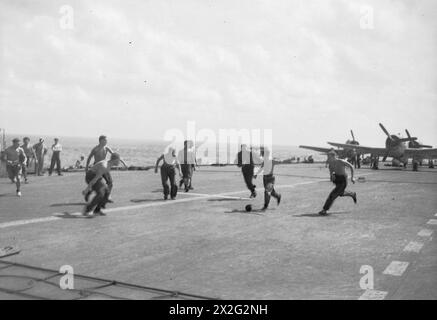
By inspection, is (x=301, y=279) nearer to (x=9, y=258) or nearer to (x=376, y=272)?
(x=376, y=272)

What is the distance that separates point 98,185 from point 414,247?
292 inches

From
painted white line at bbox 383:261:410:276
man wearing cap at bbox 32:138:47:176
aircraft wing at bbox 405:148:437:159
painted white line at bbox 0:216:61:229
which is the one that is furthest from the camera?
aircraft wing at bbox 405:148:437:159

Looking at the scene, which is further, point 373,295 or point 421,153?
Result: point 421,153

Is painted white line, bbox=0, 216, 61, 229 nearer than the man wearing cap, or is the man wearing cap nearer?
painted white line, bbox=0, 216, 61, 229

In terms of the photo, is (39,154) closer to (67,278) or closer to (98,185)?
(98,185)

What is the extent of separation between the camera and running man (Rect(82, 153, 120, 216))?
34.0ft

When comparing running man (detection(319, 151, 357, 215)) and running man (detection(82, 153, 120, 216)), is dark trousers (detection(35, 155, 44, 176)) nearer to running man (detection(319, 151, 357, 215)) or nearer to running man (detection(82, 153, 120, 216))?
running man (detection(82, 153, 120, 216))

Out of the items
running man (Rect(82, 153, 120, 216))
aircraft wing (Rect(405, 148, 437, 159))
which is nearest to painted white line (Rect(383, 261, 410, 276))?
running man (Rect(82, 153, 120, 216))

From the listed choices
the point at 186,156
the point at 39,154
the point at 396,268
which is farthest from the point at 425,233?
the point at 39,154

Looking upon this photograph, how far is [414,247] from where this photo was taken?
757 centimetres

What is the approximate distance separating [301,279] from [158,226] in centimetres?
451

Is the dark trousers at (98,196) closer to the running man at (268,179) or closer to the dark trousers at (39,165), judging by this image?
the running man at (268,179)

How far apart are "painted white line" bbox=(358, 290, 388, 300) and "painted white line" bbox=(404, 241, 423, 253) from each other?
263cm
